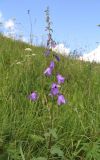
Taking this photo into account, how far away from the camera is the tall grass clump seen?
3.21 metres

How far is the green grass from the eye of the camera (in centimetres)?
330

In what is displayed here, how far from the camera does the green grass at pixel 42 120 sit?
330 centimetres

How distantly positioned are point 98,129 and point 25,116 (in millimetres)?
629

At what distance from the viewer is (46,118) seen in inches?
145

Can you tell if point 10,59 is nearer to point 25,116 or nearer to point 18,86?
point 18,86

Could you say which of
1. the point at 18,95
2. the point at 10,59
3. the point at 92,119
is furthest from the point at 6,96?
the point at 10,59

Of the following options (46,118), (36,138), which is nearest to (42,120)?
(46,118)

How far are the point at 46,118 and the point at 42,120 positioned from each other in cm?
7

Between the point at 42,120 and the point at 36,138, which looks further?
the point at 42,120

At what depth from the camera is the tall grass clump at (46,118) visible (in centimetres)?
321

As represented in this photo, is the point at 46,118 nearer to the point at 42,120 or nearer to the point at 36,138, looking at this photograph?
the point at 42,120

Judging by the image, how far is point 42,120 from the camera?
3621 millimetres

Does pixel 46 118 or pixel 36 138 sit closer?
pixel 36 138

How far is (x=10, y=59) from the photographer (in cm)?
544
